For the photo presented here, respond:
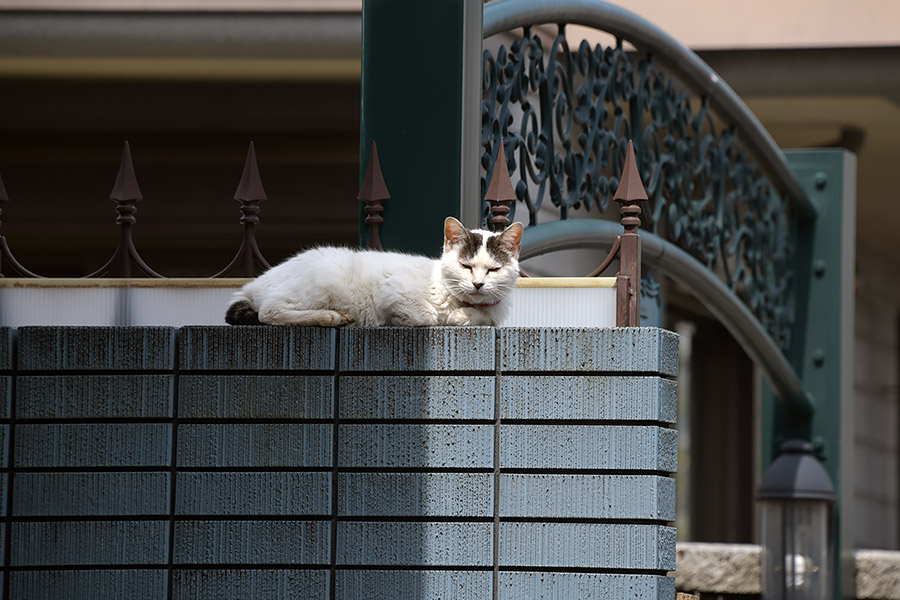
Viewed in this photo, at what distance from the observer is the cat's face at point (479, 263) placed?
155 inches

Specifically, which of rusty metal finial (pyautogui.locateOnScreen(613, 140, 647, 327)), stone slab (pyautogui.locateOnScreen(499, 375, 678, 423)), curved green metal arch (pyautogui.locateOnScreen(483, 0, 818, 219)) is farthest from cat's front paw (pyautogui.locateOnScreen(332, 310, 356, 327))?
curved green metal arch (pyautogui.locateOnScreen(483, 0, 818, 219))

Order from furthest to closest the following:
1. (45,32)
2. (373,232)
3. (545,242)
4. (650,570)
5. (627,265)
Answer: (45,32)
(545,242)
(373,232)
(627,265)
(650,570)

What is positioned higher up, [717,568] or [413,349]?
[413,349]

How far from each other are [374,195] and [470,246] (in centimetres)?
56

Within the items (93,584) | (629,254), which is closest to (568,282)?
(629,254)

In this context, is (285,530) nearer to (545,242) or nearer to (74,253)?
(545,242)

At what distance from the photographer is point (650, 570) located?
3838 millimetres

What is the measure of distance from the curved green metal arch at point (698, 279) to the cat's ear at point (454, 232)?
1.43m

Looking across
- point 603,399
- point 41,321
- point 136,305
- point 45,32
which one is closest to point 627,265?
point 603,399

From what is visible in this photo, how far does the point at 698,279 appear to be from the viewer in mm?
7543

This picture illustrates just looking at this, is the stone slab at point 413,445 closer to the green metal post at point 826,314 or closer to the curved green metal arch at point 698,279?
the curved green metal arch at point 698,279

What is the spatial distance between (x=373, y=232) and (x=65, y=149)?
6.94 meters

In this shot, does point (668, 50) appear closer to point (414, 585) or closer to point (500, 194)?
point (500, 194)

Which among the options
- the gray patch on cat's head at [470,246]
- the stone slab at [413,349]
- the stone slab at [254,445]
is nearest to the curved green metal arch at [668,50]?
the gray patch on cat's head at [470,246]
